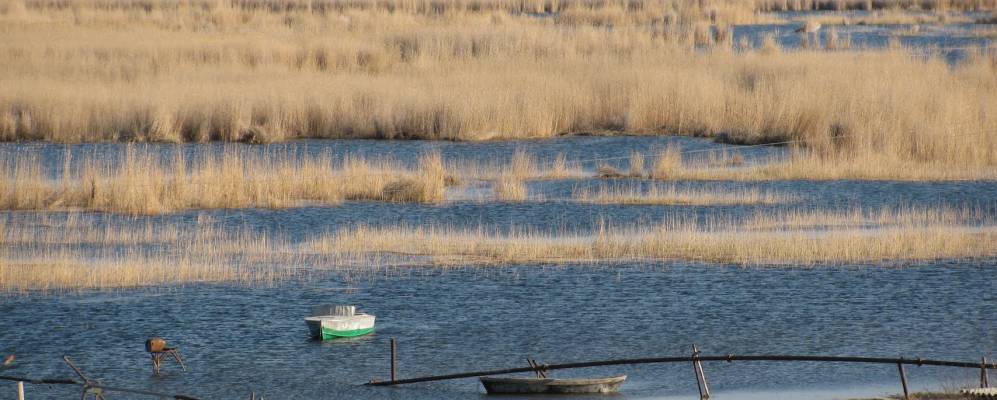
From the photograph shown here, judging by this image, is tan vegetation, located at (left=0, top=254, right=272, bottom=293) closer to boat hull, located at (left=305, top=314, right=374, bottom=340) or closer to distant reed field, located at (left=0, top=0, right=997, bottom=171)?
boat hull, located at (left=305, top=314, right=374, bottom=340)

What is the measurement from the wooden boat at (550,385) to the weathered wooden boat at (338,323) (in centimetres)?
252

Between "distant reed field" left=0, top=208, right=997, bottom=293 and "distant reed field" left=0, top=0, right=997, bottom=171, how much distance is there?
21.3 feet

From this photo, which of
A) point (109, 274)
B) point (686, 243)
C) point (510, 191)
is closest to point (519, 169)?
point (510, 191)

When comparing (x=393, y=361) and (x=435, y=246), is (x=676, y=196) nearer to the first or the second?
(x=435, y=246)

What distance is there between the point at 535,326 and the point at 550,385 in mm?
3096

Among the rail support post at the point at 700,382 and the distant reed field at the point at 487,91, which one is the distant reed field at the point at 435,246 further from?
the distant reed field at the point at 487,91

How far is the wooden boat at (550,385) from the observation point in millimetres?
12891

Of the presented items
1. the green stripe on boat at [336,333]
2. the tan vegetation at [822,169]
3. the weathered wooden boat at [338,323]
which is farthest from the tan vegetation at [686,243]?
the tan vegetation at [822,169]

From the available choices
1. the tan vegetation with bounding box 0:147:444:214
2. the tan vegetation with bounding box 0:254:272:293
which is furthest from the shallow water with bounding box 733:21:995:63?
the tan vegetation with bounding box 0:254:272:293

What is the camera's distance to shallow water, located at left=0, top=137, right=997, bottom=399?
13781 mm

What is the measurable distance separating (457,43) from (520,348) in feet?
96.0

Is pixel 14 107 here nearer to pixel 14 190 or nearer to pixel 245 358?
pixel 14 190

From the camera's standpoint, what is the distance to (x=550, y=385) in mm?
12875

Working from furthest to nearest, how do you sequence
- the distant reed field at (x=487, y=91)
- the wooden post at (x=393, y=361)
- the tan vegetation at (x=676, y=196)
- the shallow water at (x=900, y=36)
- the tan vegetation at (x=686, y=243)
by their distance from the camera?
the shallow water at (x=900, y=36) < the distant reed field at (x=487, y=91) < the tan vegetation at (x=676, y=196) < the tan vegetation at (x=686, y=243) < the wooden post at (x=393, y=361)
